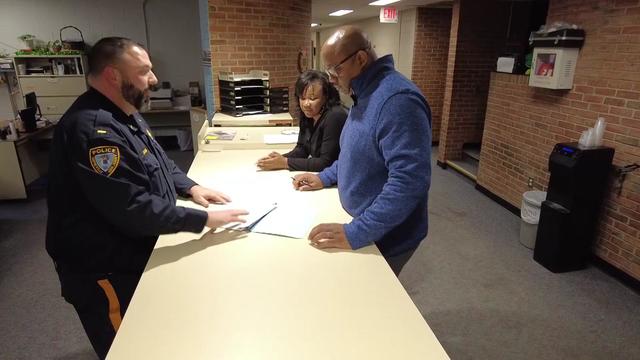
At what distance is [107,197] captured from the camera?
1.29 meters

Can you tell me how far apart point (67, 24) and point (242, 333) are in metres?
7.52

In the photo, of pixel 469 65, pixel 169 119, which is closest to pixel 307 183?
pixel 469 65

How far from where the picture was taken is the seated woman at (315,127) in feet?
7.45

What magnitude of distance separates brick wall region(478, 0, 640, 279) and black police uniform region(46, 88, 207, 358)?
10.1ft

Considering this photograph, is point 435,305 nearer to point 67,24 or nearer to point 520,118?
point 520,118

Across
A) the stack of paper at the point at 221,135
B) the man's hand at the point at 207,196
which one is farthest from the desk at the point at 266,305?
the stack of paper at the point at 221,135

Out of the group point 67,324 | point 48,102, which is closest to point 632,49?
point 67,324

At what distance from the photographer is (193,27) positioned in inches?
274

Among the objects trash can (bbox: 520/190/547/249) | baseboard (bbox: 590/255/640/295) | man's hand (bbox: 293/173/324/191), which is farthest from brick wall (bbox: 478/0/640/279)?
man's hand (bbox: 293/173/324/191)

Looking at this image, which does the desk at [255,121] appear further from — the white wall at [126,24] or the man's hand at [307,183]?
the white wall at [126,24]

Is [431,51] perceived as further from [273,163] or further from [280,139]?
A: [273,163]

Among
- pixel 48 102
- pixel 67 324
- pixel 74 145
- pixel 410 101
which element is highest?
pixel 410 101

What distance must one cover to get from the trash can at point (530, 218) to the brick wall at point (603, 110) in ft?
1.29

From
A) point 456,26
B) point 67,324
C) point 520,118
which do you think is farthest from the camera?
point 456,26
